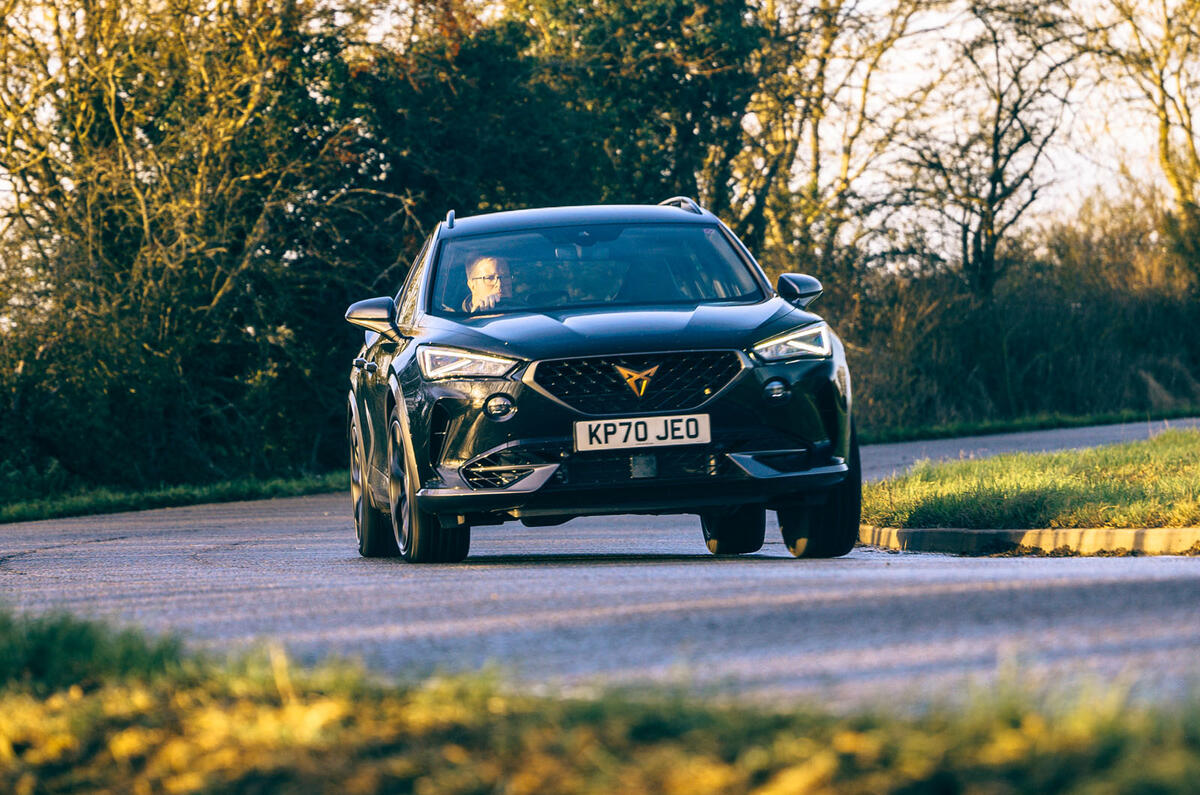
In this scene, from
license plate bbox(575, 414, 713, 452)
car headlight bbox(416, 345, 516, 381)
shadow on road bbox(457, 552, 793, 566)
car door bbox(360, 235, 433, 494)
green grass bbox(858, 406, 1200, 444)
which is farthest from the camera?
green grass bbox(858, 406, 1200, 444)

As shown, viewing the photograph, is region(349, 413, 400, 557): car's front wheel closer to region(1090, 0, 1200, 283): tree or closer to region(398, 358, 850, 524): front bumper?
region(398, 358, 850, 524): front bumper

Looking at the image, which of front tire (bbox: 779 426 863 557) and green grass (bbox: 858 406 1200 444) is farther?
green grass (bbox: 858 406 1200 444)

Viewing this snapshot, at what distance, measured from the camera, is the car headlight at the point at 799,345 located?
324 inches

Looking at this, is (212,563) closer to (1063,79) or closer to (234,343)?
(234,343)

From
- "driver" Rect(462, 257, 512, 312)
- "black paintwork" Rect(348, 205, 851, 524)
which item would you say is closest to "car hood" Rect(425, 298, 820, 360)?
"black paintwork" Rect(348, 205, 851, 524)

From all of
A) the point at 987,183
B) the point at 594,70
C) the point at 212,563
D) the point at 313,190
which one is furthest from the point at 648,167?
the point at 212,563

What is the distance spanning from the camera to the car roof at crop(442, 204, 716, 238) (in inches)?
390

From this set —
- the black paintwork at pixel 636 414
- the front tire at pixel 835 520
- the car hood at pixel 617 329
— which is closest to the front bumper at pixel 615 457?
the black paintwork at pixel 636 414

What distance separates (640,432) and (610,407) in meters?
0.19

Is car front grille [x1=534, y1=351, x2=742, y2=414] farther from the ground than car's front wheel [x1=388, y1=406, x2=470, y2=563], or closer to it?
farther from the ground

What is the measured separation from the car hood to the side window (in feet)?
2.18

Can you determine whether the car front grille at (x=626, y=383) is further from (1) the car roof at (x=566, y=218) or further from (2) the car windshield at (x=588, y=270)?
(1) the car roof at (x=566, y=218)

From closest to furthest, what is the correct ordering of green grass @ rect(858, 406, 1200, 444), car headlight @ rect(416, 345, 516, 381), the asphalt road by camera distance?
1. the asphalt road
2. car headlight @ rect(416, 345, 516, 381)
3. green grass @ rect(858, 406, 1200, 444)

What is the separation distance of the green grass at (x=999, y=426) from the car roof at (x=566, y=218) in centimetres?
1821
